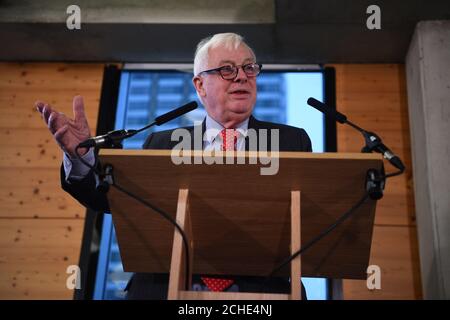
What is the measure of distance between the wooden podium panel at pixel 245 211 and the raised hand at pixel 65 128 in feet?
0.89

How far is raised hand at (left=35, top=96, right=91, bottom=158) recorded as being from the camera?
161cm

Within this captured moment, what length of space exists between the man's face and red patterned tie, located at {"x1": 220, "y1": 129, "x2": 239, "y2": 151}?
17 cm

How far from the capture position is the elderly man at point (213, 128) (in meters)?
1.66

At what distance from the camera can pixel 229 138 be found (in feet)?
6.81

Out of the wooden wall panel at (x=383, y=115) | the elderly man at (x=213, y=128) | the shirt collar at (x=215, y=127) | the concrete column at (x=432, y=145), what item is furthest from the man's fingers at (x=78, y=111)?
the wooden wall panel at (x=383, y=115)

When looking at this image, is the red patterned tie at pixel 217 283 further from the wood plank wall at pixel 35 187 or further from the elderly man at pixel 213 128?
the wood plank wall at pixel 35 187

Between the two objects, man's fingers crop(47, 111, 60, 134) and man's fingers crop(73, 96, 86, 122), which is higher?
man's fingers crop(73, 96, 86, 122)

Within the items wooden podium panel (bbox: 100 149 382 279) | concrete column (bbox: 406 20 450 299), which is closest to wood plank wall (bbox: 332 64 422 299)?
concrete column (bbox: 406 20 450 299)

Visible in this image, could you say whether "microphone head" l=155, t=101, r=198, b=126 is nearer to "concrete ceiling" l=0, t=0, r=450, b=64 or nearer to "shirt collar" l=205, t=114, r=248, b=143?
"shirt collar" l=205, t=114, r=248, b=143

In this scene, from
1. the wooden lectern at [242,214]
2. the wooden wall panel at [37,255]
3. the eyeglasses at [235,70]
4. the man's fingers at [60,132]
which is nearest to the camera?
the wooden lectern at [242,214]

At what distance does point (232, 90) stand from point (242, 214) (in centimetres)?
88

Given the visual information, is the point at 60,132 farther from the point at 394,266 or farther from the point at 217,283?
the point at 394,266
